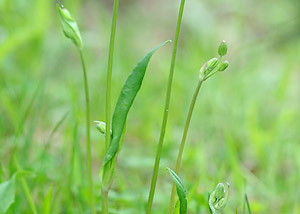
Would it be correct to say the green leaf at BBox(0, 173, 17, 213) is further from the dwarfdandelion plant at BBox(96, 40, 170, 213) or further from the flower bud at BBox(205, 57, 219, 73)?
the flower bud at BBox(205, 57, 219, 73)

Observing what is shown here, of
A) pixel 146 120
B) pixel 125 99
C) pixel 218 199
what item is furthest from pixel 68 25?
pixel 146 120

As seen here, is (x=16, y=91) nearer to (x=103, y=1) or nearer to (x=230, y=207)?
(x=230, y=207)

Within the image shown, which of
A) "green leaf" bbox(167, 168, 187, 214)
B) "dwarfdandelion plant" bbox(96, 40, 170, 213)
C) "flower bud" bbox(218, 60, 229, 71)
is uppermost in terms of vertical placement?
"flower bud" bbox(218, 60, 229, 71)

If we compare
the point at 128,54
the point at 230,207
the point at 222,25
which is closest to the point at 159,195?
the point at 230,207

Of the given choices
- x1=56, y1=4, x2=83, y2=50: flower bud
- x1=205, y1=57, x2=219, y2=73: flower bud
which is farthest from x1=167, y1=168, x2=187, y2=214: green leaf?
x1=56, y1=4, x2=83, y2=50: flower bud

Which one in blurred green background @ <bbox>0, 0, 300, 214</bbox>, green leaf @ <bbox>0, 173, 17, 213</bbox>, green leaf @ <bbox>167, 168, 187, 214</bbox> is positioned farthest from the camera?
blurred green background @ <bbox>0, 0, 300, 214</bbox>

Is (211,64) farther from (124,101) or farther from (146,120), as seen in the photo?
(146,120)

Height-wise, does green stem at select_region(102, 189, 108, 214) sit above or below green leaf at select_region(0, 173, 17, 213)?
above
